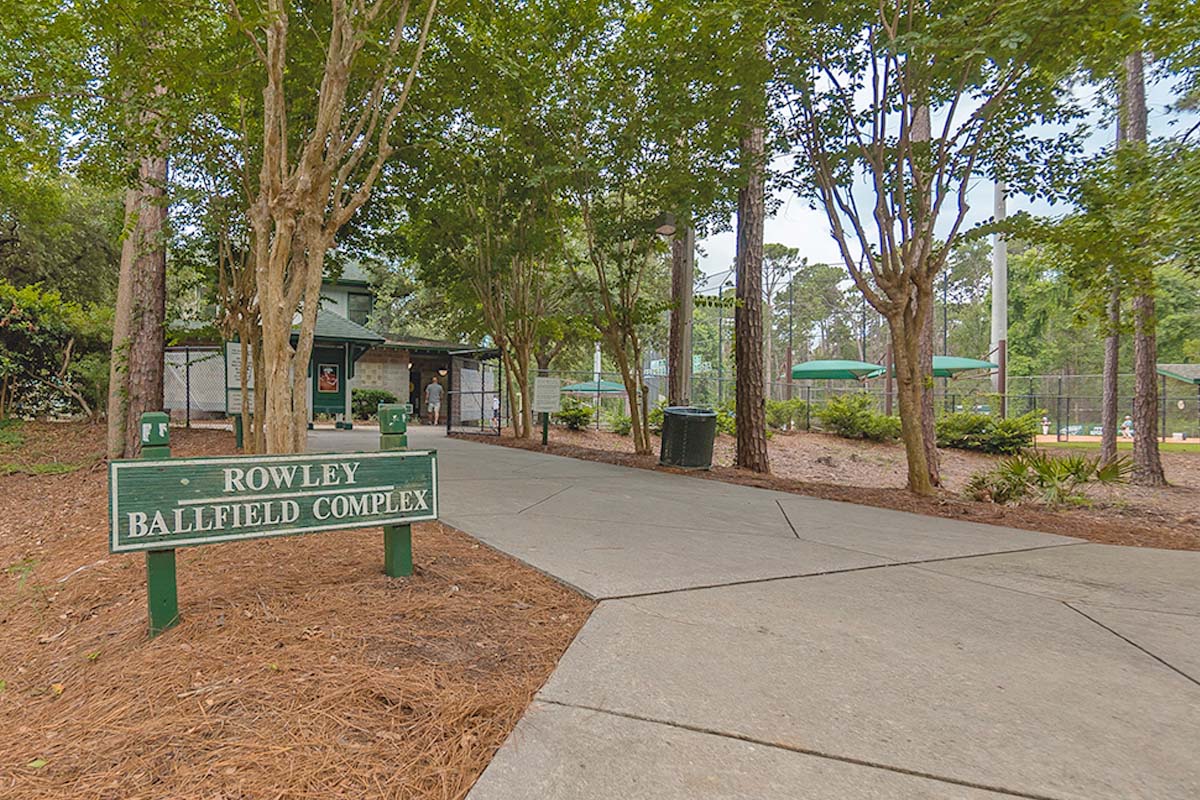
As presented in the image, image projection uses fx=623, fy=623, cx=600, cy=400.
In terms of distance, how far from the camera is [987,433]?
16125 millimetres

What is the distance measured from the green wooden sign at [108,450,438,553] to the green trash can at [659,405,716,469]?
590 centimetres

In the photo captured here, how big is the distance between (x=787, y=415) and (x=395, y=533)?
17528mm

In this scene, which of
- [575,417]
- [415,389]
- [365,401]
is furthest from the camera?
[415,389]

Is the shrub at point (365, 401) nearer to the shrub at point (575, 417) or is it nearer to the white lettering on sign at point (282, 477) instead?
the shrub at point (575, 417)

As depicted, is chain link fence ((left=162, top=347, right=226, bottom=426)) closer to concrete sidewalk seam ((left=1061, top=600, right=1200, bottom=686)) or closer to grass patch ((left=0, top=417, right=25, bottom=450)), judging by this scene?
grass patch ((left=0, top=417, right=25, bottom=450))

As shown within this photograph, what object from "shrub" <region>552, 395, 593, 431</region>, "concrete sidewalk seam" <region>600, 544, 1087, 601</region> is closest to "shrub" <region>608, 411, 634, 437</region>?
"shrub" <region>552, 395, 593, 431</region>

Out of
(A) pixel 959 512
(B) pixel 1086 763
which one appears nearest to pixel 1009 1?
(A) pixel 959 512

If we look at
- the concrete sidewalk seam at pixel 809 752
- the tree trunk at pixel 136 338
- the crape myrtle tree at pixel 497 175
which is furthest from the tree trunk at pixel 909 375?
the tree trunk at pixel 136 338

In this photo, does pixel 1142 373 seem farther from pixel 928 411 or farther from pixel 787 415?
pixel 787 415

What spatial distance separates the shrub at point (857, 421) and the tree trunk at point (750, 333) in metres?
9.35

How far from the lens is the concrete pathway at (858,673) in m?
1.68

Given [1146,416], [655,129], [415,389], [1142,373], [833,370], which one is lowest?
[1146,416]

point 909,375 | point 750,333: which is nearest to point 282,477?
point 909,375

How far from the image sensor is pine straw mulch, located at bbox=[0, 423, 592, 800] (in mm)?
1677
